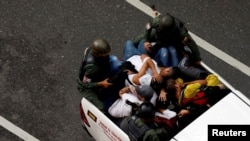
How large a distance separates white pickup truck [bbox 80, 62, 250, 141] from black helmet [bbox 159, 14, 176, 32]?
1113 mm

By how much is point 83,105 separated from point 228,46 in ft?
9.79

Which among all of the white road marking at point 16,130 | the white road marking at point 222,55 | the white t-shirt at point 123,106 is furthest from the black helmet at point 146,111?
the white road marking at point 222,55

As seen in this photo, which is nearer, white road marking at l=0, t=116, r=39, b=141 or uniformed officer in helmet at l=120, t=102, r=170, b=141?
uniformed officer in helmet at l=120, t=102, r=170, b=141

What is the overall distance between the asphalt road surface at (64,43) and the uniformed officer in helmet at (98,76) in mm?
1060

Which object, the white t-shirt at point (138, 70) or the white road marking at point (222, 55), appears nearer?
the white t-shirt at point (138, 70)

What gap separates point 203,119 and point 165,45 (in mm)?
1305

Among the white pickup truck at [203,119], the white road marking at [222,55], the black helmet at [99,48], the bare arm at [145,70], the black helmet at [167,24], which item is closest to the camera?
the white pickup truck at [203,119]

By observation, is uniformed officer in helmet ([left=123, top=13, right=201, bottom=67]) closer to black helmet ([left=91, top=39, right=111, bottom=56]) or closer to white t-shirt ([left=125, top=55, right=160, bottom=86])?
white t-shirt ([left=125, top=55, right=160, bottom=86])

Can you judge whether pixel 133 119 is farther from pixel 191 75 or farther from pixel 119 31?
pixel 119 31

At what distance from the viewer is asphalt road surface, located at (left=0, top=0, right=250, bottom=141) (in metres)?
7.59

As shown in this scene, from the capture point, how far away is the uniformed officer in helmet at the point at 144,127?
5.94m

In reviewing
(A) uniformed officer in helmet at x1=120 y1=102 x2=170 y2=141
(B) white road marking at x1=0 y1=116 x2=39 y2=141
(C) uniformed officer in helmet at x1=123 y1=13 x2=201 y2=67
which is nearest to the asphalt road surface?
(B) white road marking at x1=0 y1=116 x2=39 y2=141

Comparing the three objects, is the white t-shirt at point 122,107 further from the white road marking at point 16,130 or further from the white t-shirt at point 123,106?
the white road marking at point 16,130

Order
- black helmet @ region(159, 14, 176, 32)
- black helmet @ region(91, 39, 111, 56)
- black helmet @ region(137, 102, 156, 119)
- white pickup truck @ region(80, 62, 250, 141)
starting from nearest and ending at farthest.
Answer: white pickup truck @ region(80, 62, 250, 141) < black helmet @ region(137, 102, 156, 119) < black helmet @ region(91, 39, 111, 56) < black helmet @ region(159, 14, 176, 32)
